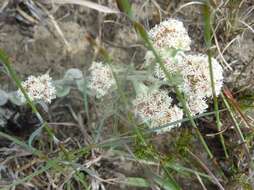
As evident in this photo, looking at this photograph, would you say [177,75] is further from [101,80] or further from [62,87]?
[62,87]

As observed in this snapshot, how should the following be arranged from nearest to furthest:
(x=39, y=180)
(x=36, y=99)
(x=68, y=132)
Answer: (x=36, y=99)
(x=39, y=180)
(x=68, y=132)

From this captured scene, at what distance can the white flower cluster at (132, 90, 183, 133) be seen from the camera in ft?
5.86

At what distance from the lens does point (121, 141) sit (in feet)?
5.92

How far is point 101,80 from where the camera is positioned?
1798mm

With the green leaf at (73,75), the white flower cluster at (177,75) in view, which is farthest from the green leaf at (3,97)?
the white flower cluster at (177,75)

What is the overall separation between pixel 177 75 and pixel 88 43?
68 centimetres

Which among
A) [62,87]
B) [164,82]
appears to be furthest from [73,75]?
[164,82]

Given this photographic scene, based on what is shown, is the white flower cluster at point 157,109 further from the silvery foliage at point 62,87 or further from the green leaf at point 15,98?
the green leaf at point 15,98

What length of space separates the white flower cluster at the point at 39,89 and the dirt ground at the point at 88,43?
292mm

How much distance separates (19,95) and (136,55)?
627 mm

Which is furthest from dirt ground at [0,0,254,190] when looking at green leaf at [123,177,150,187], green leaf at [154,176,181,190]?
green leaf at [154,176,181,190]

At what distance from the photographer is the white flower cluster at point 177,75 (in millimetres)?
1705

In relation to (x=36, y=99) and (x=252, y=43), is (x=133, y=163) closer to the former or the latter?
(x=36, y=99)

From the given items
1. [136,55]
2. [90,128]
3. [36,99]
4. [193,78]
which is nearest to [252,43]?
[136,55]
